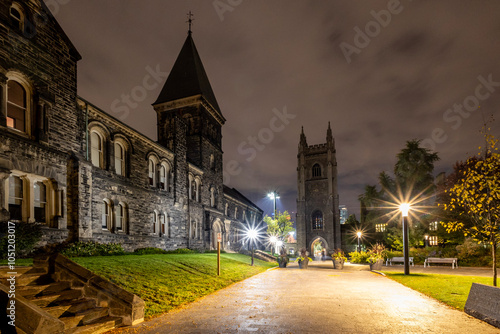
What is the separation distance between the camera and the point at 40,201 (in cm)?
1297

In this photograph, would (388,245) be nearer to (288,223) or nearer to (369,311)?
(288,223)

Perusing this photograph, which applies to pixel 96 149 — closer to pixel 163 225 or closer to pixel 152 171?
pixel 152 171

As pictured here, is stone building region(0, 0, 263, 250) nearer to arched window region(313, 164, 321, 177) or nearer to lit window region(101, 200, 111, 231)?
lit window region(101, 200, 111, 231)

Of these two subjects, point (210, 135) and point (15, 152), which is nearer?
point (15, 152)

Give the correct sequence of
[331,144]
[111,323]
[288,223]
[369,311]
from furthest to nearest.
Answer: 1. [331,144]
2. [288,223]
3. [369,311]
4. [111,323]

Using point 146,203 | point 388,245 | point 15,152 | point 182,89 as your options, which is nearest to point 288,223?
point 388,245

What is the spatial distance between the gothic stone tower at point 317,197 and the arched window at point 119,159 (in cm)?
3674

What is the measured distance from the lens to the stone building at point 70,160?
12070mm

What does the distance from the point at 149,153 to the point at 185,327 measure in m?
18.0

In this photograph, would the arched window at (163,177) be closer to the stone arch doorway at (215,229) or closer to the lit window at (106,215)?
the lit window at (106,215)

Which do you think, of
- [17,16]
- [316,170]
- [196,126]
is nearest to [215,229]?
[196,126]

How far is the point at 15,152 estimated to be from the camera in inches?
458

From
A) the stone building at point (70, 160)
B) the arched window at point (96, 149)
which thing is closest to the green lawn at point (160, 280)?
the stone building at point (70, 160)

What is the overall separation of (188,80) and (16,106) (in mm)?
25079
